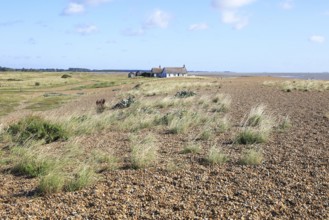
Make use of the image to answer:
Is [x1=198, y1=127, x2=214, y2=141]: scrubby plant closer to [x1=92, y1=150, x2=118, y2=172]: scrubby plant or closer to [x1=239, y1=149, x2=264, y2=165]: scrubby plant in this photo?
[x1=239, y1=149, x2=264, y2=165]: scrubby plant

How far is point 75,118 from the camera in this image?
16938mm

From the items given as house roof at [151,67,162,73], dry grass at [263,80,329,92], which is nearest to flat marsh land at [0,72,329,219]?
dry grass at [263,80,329,92]

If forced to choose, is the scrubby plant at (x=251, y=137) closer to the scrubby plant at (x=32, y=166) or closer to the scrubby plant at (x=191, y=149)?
the scrubby plant at (x=191, y=149)

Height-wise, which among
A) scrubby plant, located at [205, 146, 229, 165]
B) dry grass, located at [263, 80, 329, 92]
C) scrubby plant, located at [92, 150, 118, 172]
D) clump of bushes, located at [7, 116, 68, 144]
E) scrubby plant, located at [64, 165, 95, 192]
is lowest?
dry grass, located at [263, 80, 329, 92]

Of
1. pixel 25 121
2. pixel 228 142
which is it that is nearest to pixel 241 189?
pixel 228 142

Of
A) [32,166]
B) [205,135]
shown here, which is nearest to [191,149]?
[205,135]

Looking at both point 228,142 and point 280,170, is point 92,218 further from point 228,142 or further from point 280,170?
point 228,142

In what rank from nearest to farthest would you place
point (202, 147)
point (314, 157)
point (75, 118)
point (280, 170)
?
point (280, 170), point (314, 157), point (202, 147), point (75, 118)

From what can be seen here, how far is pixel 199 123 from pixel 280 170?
7.06 meters

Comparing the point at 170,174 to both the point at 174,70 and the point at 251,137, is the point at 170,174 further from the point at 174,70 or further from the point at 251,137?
the point at 174,70

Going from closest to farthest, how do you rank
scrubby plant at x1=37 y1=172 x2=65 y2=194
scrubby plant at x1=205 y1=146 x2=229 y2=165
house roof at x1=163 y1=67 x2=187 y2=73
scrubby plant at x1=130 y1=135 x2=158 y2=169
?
scrubby plant at x1=37 y1=172 x2=65 y2=194 < scrubby plant at x1=130 y1=135 x2=158 y2=169 < scrubby plant at x1=205 y1=146 x2=229 y2=165 < house roof at x1=163 y1=67 x2=187 y2=73

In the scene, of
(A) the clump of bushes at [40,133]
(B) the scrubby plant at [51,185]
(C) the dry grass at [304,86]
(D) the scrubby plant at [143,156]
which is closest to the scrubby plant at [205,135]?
(D) the scrubby plant at [143,156]

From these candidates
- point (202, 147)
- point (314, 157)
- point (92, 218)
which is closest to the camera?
point (92, 218)

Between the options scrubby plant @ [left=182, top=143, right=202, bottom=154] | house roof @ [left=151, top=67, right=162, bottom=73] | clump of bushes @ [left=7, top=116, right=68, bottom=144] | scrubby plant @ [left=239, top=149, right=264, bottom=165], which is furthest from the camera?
house roof @ [left=151, top=67, right=162, bottom=73]
